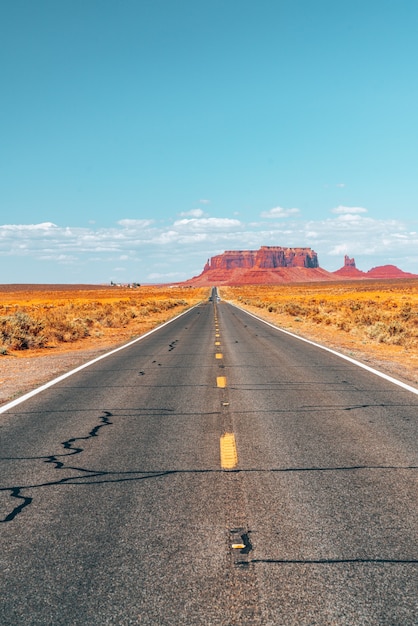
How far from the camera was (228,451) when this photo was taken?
6246 mm

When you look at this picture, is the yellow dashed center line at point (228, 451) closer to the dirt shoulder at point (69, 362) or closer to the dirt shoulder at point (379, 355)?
the dirt shoulder at point (69, 362)

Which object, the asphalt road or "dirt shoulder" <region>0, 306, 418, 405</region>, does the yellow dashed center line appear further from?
"dirt shoulder" <region>0, 306, 418, 405</region>

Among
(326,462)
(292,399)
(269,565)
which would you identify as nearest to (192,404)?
(292,399)

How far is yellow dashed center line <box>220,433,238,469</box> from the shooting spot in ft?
18.9

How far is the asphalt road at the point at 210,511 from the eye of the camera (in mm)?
3139

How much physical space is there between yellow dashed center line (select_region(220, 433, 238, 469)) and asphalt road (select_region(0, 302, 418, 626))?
2 cm

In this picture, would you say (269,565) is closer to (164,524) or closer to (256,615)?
(256,615)

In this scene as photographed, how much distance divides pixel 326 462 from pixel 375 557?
2171 mm

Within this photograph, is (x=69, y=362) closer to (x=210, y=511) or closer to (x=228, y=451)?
(x=228, y=451)

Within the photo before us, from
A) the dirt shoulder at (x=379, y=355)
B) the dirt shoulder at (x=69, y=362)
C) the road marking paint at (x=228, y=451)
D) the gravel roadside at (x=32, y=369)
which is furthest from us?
the dirt shoulder at (x=379, y=355)

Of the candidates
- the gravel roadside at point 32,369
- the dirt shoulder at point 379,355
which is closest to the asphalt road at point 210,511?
the gravel roadside at point 32,369

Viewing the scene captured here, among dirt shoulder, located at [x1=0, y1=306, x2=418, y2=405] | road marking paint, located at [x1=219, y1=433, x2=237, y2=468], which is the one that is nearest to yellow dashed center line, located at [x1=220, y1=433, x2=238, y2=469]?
road marking paint, located at [x1=219, y1=433, x2=237, y2=468]

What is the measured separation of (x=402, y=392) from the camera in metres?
10.2

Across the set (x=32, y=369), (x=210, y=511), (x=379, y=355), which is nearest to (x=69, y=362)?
(x=32, y=369)
